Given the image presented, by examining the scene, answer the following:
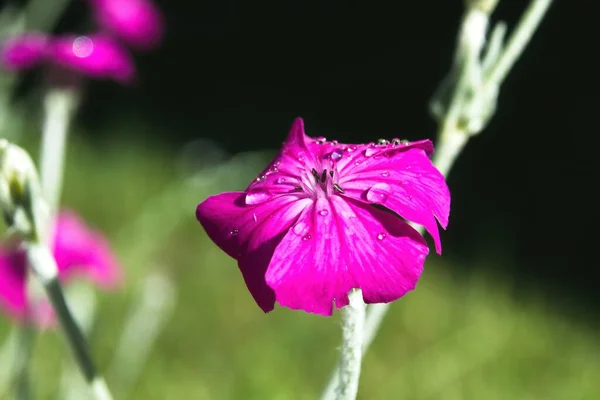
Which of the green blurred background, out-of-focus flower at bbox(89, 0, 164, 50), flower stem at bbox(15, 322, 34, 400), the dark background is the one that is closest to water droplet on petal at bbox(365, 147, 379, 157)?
the green blurred background

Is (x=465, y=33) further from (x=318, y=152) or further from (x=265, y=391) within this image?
(x=265, y=391)

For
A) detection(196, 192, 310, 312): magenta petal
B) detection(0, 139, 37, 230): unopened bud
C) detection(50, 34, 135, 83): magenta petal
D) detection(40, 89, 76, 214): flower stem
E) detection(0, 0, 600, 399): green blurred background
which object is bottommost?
detection(0, 0, 600, 399): green blurred background

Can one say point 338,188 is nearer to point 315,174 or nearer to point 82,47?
point 315,174

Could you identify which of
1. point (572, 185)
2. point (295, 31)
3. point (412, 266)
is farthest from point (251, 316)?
point (295, 31)

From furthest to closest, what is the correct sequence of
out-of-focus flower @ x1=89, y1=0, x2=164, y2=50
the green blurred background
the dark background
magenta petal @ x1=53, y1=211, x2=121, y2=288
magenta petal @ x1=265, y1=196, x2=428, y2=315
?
the dark background < the green blurred background < out-of-focus flower @ x1=89, y1=0, x2=164, y2=50 < magenta petal @ x1=53, y1=211, x2=121, y2=288 < magenta petal @ x1=265, y1=196, x2=428, y2=315

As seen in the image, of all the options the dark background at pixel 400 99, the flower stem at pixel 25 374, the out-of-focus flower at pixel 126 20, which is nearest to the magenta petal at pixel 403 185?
the flower stem at pixel 25 374

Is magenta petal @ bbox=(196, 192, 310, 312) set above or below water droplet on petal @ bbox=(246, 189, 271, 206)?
below

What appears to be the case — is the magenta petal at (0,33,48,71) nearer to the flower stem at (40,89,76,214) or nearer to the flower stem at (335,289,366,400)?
the flower stem at (40,89,76,214)
